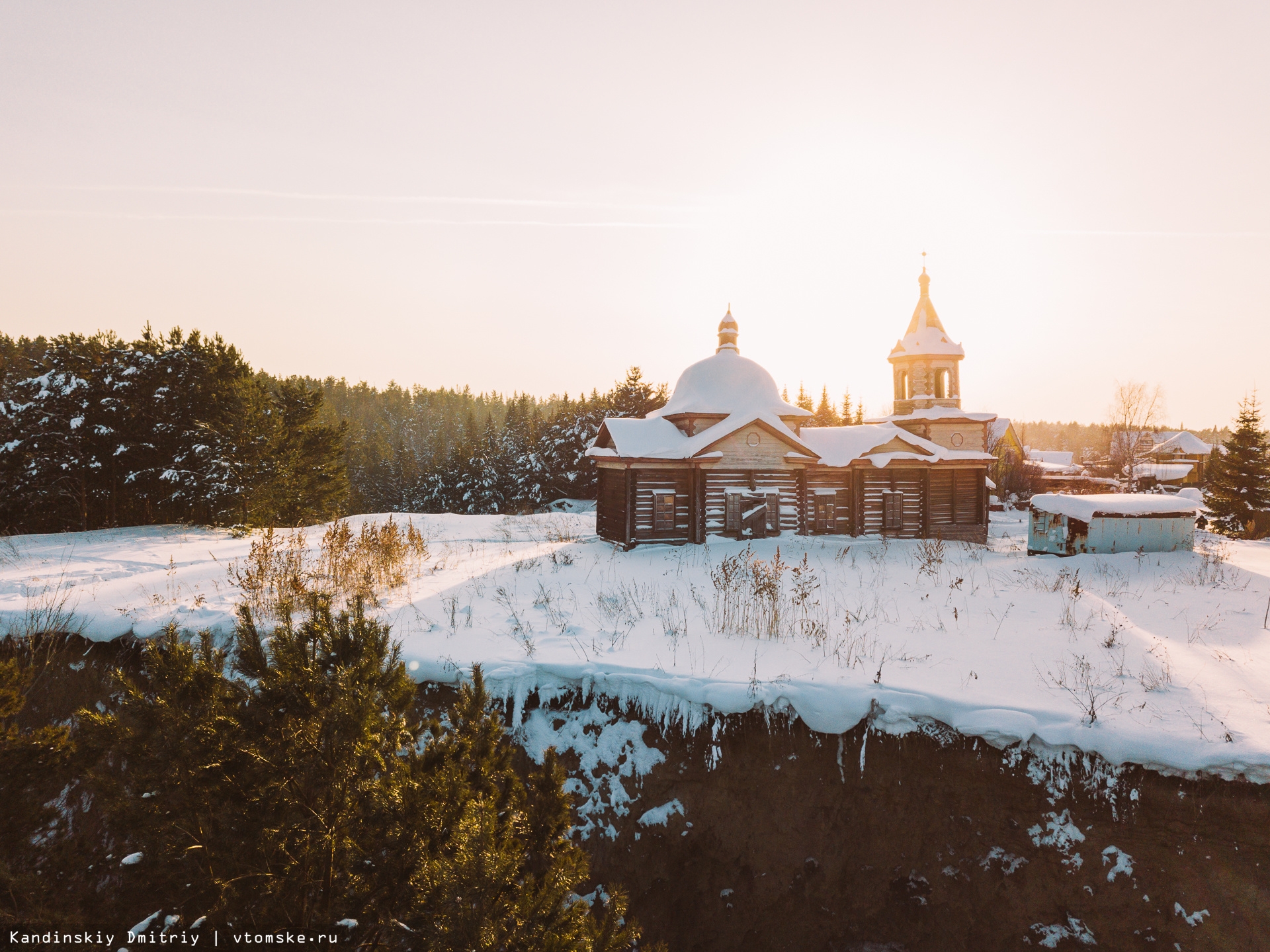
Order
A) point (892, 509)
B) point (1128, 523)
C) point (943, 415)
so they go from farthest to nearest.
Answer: point (943, 415) < point (892, 509) < point (1128, 523)

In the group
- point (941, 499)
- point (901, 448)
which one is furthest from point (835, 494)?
point (941, 499)

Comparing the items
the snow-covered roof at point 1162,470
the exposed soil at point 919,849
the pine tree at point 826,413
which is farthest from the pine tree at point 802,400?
the exposed soil at point 919,849

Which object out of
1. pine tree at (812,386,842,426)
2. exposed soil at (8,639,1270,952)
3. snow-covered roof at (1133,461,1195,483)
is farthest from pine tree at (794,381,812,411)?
exposed soil at (8,639,1270,952)

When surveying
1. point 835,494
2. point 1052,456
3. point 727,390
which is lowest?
point 835,494

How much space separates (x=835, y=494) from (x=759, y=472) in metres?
3.47

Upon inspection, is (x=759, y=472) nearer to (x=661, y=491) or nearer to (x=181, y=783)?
(x=661, y=491)

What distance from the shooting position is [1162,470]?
55.2 meters

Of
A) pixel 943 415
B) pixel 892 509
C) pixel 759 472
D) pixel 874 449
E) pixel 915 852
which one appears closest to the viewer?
pixel 915 852

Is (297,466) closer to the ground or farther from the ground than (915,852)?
farther from the ground

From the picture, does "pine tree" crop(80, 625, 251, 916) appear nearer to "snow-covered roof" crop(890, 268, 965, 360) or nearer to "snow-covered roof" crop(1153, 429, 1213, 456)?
"snow-covered roof" crop(890, 268, 965, 360)

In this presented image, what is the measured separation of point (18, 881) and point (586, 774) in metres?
4.14

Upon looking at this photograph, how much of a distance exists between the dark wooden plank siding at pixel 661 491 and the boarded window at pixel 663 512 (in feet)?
0.28

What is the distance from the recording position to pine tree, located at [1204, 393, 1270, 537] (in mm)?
26641

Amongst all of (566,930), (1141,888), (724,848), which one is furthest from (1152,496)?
(566,930)
